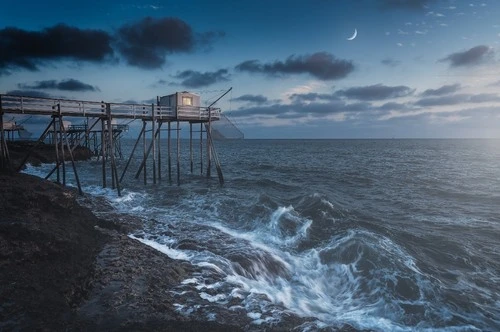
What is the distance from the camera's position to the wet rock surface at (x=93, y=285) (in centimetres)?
618

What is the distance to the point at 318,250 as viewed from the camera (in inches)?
515

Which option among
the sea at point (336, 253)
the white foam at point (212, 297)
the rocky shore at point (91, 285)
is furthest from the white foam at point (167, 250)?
the white foam at point (212, 297)

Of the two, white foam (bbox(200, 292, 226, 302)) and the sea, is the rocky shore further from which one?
the sea

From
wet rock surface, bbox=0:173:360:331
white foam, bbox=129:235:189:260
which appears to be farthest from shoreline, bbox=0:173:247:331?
white foam, bbox=129:235:189:260

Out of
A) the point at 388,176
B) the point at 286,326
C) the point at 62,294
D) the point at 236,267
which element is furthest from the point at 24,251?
the point at 388,176

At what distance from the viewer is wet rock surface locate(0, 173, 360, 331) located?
6.18m

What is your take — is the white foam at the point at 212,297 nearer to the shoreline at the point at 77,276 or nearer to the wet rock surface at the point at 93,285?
the wet rock surface at the point at 93,285

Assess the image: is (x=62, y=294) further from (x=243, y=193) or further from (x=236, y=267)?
(x=243, y=193)

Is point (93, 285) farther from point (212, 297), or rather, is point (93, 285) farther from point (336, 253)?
point (336, 253)

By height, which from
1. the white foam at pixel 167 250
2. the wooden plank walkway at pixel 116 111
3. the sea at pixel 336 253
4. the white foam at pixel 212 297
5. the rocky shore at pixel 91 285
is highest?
the wooden plank walkway at pixel 116 111

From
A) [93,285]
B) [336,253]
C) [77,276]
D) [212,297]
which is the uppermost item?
[77,276]

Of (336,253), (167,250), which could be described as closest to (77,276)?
(167,250)

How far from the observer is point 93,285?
25.0 ft

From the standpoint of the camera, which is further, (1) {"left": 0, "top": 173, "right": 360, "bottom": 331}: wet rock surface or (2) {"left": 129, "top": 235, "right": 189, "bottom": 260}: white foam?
(2) {"left": 129, "top": 235, "right": 189, "bottom": 260}: white foam
